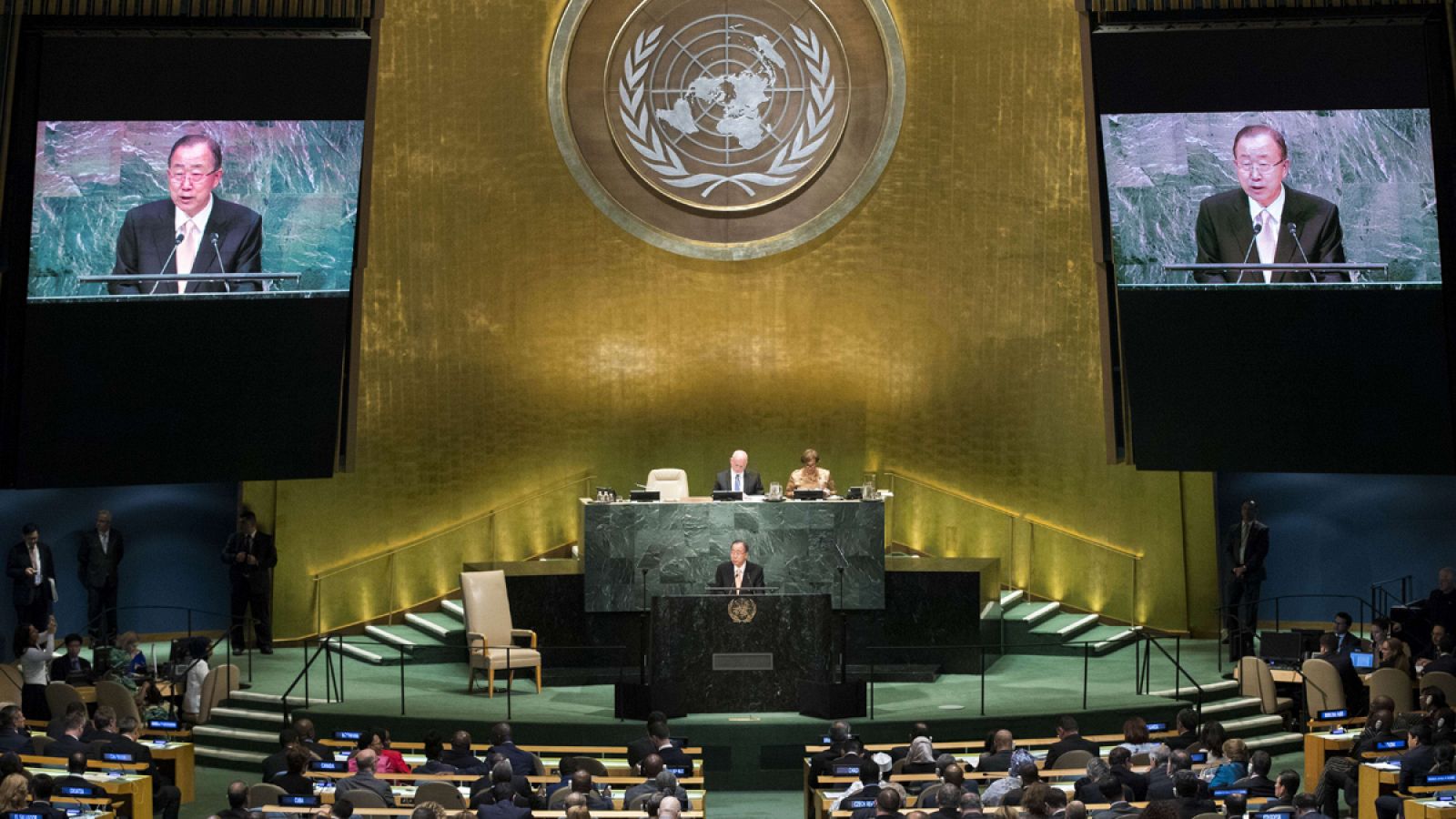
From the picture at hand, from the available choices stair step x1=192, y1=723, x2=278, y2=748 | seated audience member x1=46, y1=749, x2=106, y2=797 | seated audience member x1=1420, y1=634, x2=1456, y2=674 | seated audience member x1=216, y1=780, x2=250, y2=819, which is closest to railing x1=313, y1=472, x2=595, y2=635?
stair step x1=192, y1=723, x2=278, y2=748

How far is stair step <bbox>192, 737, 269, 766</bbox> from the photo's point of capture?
488 inches

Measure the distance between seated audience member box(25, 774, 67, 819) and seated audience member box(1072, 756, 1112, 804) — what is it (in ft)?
16.3

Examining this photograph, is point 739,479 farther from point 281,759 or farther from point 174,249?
point 281,759

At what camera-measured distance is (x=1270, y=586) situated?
16656 mm

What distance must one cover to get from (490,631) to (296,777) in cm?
449

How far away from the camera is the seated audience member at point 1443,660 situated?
480 inches

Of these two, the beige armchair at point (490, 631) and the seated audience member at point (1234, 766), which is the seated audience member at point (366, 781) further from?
the seated audience member at point (1234, 766)

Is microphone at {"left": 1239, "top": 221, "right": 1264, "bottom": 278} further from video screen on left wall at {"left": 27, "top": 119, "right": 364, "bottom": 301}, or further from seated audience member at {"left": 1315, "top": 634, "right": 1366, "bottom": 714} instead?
video screen on left wall at {"left": 27, "top": 119, "right": 364, "bottom": 301}

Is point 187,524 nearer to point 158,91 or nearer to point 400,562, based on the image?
point 400,562

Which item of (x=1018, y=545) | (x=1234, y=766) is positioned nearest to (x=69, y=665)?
(x=1018, y=545)

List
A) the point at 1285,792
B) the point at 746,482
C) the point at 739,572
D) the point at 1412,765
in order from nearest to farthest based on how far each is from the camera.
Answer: the point at 1285,792 → the point at 1412,765 → the point at 739,572 → the point at 746,482

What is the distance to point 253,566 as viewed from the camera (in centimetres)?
1491

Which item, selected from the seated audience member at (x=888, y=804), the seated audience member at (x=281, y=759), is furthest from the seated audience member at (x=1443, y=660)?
the seated audience member at (x=281, y=759)

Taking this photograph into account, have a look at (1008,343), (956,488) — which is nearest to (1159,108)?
(1008,343)
